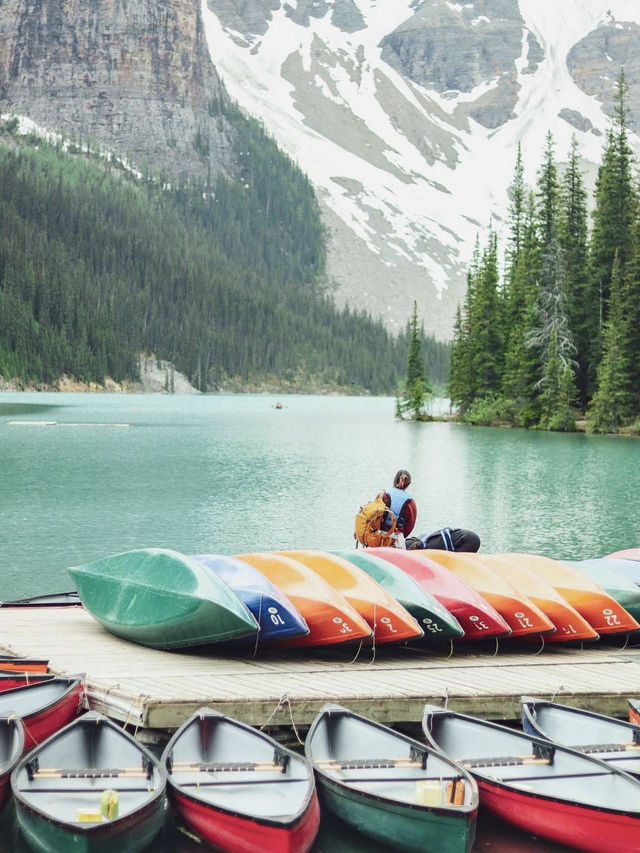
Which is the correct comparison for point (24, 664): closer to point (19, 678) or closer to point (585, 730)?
point (19, 678)

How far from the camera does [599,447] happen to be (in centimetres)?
6631

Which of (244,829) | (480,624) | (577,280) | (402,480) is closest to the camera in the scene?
(244,829)

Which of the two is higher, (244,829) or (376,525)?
(376,525)

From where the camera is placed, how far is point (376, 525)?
56.8ft

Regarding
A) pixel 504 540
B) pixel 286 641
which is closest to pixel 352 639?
pixel 286 641

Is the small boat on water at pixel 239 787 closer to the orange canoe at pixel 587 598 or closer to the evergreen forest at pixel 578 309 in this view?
the orange canoe at pixel 587 598

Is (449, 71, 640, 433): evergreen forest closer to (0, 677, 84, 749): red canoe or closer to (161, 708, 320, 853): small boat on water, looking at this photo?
(0, 677, 84, 749): red canoe

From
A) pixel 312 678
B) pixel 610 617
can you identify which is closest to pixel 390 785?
pixel 312 678

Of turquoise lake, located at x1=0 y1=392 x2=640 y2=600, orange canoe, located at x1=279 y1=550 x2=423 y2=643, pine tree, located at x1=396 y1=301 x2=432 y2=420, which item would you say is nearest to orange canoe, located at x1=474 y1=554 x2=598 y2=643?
orange canoe, located at x1=279 y1=550 x2=423 y2=643

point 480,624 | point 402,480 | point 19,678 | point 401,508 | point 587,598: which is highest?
point 402,480

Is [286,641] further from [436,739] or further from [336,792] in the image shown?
[336,792]

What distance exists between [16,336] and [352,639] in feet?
541

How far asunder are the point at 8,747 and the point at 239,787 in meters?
2.20

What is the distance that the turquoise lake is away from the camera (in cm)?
3020
